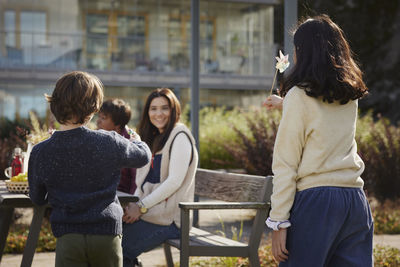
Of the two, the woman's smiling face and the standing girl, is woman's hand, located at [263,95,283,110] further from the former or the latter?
the woman's smiling face

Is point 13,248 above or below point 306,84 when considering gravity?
below

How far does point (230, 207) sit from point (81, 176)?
1345mm

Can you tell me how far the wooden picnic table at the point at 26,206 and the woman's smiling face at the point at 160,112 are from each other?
63 centimetres

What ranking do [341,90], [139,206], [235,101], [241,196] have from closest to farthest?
[341,90], [139,206], [241,196], [235,101]

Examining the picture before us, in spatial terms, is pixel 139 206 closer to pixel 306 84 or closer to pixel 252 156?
pixel 306 84

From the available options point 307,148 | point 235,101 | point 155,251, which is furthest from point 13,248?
point 235,101

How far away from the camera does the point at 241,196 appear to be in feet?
15.8

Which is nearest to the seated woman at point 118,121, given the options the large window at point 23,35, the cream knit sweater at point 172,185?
the cream knit sweater at point 172,185

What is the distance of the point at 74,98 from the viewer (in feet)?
10.2

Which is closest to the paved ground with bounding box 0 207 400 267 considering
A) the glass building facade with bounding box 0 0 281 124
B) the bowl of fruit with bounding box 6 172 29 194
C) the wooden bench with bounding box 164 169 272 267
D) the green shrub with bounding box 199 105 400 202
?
the green shrub with bounding box 199 105 400 202

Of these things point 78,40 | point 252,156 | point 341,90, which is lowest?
point 252,156

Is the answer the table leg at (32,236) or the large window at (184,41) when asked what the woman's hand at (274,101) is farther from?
the large window at (184,41)

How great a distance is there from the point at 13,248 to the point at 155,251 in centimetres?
141

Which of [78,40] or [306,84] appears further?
[78,40]
